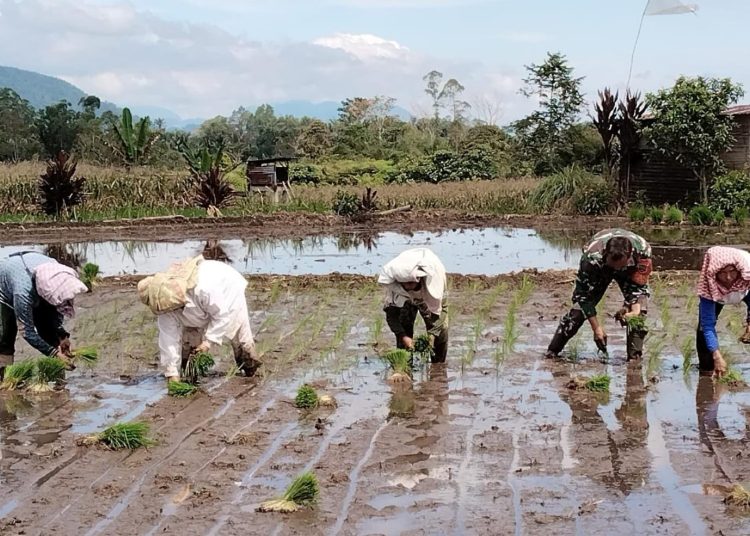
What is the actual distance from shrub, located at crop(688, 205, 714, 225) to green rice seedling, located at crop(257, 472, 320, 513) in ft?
56.2

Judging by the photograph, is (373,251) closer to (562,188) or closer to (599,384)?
(562,188)

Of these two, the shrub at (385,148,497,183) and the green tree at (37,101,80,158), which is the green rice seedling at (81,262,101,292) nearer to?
the shrub at (385,148,497,183)

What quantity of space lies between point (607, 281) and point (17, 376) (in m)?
4.38

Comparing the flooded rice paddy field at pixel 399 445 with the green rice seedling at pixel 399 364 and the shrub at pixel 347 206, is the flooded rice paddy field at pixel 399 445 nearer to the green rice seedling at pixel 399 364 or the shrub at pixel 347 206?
the green rice seedling at pixel 399 364

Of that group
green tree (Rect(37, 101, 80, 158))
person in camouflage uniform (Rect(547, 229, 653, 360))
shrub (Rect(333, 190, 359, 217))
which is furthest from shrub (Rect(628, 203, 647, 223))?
green tree (Rect(37, 101, 80, 158))

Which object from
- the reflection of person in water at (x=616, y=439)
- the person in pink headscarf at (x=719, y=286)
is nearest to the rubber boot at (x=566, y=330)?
the reflection of person in water at (x=616, y=439)

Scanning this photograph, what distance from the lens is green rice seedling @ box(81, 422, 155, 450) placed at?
5.20m

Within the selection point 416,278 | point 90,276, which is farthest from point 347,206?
point 416,278

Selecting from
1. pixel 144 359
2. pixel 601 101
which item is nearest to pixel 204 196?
pixel 601 101

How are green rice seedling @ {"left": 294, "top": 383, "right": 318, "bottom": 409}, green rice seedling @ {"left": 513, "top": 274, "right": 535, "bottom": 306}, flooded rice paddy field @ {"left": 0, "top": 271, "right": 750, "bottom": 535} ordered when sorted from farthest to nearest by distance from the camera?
green rice seedling @ {"left": 513, "top": 274, "right": 535, "bottom": 306} < green rice seedling @ {"left": 294, "top": 383, "right": 318, "bottom": 409} < flooded rice paddy field @ {"left": 0, "top": 271, "right": 750, "bottom": 535}

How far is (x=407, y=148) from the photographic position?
3922 centimetres

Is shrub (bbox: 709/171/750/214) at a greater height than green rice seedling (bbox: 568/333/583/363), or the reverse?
shrub (bbox: 709/171/750/214)

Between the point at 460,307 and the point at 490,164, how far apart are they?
22.8 meters

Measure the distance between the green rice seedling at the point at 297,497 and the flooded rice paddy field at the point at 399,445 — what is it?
54 mm
